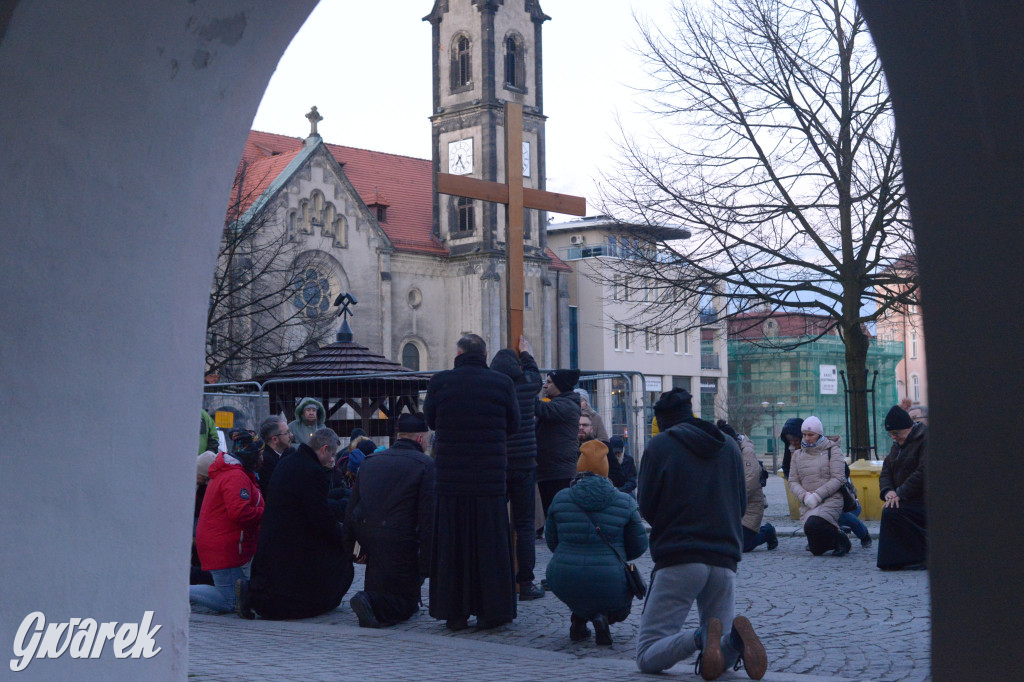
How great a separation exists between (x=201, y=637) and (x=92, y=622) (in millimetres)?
4261

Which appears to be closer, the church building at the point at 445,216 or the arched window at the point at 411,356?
the church building at the point at 445,216

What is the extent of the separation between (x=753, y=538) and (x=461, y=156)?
42036mm

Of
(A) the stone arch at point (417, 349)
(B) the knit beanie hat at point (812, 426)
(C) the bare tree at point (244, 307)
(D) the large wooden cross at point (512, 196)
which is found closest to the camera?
(D) the large wooden cross at point (512, 196)

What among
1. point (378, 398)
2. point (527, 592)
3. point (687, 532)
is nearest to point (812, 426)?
point (527, 592)

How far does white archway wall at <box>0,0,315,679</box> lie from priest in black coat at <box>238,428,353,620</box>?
15.9 feet

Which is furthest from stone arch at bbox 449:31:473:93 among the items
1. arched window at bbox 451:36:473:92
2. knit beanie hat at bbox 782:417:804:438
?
knit beanie hat at bbox 782:417:804:438

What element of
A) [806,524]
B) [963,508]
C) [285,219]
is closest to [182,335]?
[963,508]

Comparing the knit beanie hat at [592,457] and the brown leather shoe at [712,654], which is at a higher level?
the knit beanie hat at [592,457]

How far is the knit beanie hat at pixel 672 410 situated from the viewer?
675 centimetres

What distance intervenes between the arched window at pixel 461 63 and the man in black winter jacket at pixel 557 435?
45.0m

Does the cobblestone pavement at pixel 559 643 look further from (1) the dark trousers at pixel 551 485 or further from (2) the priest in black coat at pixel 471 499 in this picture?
(1) the dark trousers at pixel 551 485

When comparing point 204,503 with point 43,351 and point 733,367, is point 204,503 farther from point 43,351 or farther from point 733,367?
point 733,367

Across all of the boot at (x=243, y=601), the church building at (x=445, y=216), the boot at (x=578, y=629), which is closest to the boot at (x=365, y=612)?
the boot at (x=243, y=601)

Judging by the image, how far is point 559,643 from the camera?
7.64 metres
